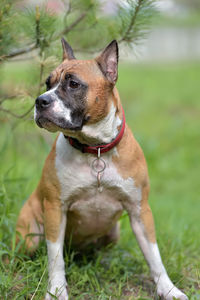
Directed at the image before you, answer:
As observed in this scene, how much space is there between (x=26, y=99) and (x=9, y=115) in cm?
37

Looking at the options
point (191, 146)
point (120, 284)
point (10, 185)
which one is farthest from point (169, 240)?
point (191, 146)

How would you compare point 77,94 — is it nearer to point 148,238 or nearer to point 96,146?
point 96,146

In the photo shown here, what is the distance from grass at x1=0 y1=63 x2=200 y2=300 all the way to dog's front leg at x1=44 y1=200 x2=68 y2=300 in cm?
7

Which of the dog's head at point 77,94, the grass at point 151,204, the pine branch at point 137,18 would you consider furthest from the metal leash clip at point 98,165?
the pine branch at point 137,18

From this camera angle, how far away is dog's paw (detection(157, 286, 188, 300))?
8.39 ft

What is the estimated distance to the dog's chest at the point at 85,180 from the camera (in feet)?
8.60

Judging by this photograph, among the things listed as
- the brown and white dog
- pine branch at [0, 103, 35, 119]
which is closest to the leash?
the brown and white dog

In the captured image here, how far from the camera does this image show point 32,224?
3.04m

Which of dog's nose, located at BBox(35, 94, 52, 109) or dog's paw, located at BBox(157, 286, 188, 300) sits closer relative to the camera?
dog's nose, located at BBox(35, 94, 52, 109)

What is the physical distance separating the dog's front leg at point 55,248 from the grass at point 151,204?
0.07m

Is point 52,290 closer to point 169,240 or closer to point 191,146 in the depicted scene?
point 169,240

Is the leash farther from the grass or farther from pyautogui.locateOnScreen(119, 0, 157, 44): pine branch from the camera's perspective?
pyautogui.locateOnScreen(119, 0, 157, 44): pine branch

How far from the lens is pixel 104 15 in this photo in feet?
11.0

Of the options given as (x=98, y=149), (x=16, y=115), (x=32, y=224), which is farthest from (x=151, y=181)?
(x=98, y=149)
